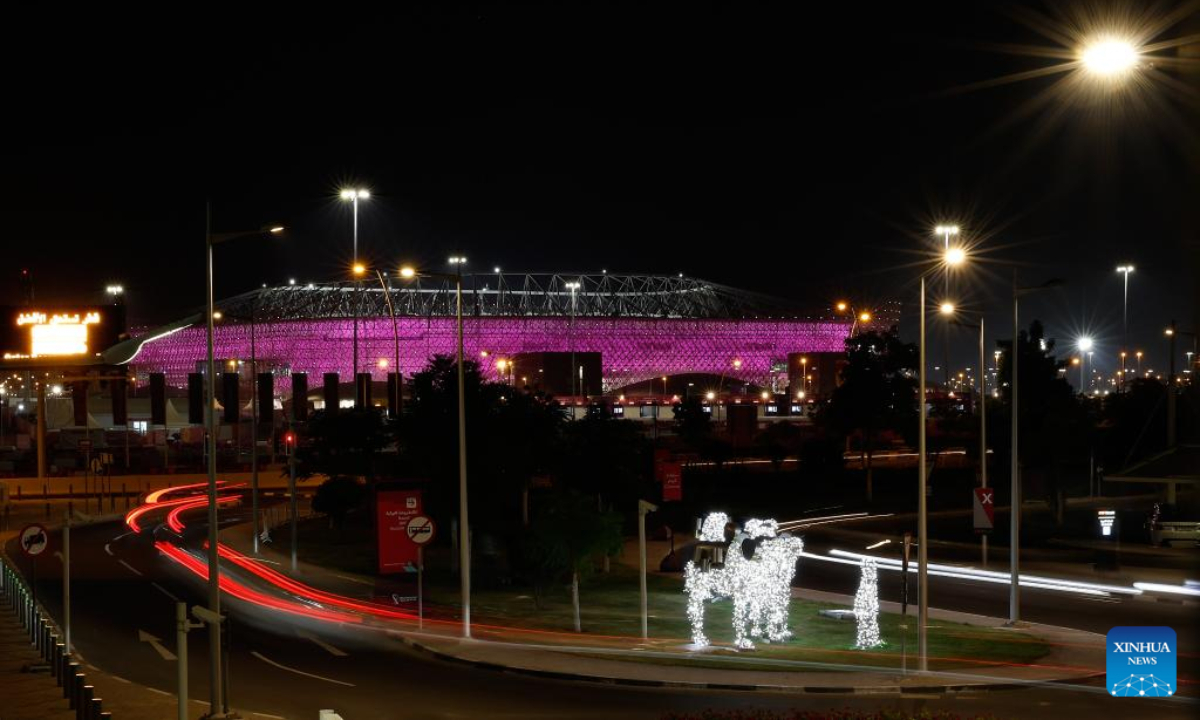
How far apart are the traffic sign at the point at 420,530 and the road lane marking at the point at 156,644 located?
203 inches

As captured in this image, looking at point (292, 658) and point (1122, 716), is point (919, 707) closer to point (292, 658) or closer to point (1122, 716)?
point (1122, 716)

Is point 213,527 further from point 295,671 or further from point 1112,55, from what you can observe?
point 1112,55

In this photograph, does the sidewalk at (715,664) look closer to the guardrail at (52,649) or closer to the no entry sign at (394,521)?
the no entry sign at (394,521)

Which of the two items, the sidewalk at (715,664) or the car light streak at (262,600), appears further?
the car light streak at (262,600)

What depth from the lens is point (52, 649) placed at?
22.7m

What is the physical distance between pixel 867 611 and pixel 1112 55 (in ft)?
54.8

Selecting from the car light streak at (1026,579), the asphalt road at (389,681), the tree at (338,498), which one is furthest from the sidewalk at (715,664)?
the tree at (338,498)

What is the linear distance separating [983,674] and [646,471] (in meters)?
31.6

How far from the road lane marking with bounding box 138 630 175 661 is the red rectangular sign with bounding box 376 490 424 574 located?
5.09 meters

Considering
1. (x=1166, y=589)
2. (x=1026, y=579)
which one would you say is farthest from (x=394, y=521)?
(x=1166, y=589)

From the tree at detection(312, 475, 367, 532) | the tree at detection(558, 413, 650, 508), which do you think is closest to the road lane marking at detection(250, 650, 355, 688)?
the tree at detection(558, 413, 650, 508)

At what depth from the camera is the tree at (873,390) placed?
63844 mm

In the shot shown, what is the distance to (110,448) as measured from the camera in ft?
280

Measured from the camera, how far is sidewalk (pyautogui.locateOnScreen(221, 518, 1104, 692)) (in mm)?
21203
